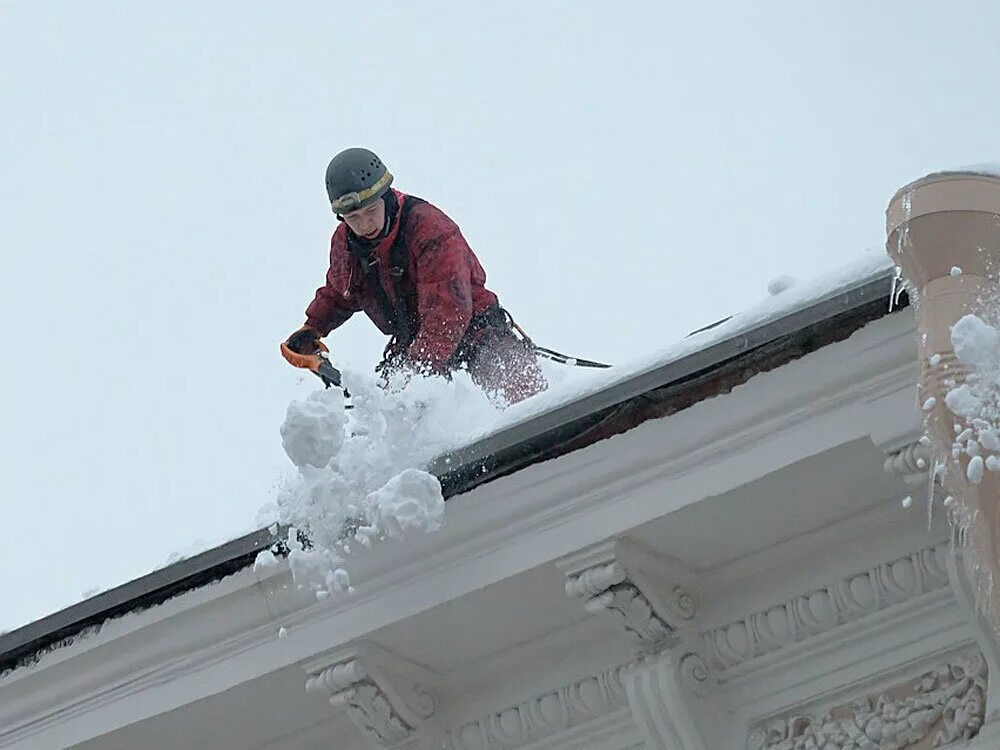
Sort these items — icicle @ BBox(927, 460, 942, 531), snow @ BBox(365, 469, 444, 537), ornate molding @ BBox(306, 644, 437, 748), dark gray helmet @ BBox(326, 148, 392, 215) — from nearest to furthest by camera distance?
icicle @ BBox(927, 460, 942, 531)
snow @ BBox(365, 469, 444, 537)
ornate molding @ BBox(306, 644, 437, 748)
dark gray helmet @ BBox(326, 148, 392, 215)

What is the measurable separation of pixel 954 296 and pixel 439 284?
2817 millimetres

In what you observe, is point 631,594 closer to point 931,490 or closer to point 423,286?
point 931,490

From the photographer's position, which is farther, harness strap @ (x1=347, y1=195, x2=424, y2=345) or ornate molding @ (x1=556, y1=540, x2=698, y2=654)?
harness strap @ (x1=347, y1=195, x2=424, y2=345)

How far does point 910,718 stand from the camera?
15.1ft

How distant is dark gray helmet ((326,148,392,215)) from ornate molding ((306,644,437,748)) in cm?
211

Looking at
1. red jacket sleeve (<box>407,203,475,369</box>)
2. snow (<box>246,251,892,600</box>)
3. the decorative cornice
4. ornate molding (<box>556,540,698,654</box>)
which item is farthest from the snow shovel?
the decorative cornice

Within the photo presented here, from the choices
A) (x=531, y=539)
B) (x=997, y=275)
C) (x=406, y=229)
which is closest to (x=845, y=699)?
(x=531, y=539)

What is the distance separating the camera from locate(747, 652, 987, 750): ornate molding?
452 centimetres

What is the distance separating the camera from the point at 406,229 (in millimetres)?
6812

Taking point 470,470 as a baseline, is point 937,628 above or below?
below

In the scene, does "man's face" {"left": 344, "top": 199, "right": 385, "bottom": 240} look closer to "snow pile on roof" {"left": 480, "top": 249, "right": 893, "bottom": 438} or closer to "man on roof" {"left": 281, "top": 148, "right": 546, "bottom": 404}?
"man on roof" {"left": 281, "top": 148, "right": 546, "bottom": 404}

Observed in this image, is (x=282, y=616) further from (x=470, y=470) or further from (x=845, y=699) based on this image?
(x=845, y=699)

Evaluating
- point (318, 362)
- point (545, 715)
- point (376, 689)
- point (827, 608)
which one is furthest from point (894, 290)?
point (318, 362)

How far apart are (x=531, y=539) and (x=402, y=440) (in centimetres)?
52
